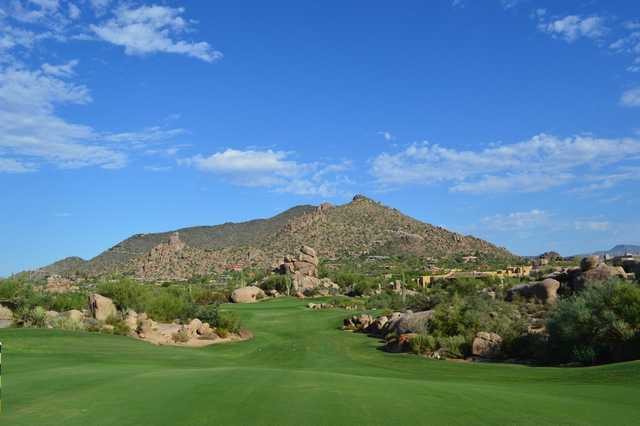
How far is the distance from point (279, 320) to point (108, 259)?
11255 centimetres

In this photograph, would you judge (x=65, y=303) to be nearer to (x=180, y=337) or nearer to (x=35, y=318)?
(x=35, y=318)

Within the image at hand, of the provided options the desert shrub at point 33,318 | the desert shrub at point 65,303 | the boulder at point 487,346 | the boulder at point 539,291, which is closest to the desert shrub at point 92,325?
the desert shrub at point 33,318

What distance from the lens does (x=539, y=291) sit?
37.8 metres

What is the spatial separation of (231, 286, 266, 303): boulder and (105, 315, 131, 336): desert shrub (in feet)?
122

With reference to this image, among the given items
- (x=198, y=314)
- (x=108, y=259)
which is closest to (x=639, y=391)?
(x=198, y=314)

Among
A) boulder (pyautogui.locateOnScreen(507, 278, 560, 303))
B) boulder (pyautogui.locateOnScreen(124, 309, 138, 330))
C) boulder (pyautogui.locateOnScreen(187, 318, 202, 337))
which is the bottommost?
boulder (pyautogui.locateOnScreen(187, 318, 202, 337))

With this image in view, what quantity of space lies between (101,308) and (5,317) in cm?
514

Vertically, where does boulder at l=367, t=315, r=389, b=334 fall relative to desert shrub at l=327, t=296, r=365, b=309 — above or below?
below

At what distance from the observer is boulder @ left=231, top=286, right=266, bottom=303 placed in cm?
6962

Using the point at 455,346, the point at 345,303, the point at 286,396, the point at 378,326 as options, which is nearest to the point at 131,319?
the point at 378,326

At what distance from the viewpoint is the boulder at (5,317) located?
28861 millimetres

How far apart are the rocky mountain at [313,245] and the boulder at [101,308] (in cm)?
8063

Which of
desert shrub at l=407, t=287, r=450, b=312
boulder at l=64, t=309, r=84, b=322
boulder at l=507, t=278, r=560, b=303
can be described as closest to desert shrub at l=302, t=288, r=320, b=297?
desert shrub at l=407, t=287, r=450, b=312

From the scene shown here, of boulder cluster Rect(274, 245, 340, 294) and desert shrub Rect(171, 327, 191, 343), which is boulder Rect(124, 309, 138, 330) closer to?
desert shrub Rect(171, 327, 191, 343)
